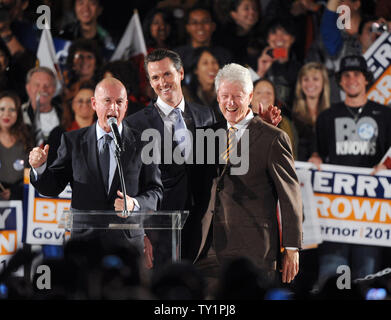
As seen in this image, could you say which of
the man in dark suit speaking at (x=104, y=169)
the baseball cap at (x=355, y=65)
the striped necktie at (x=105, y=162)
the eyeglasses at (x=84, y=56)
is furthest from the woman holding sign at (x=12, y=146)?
the baseball cap at (x=355, y=65)

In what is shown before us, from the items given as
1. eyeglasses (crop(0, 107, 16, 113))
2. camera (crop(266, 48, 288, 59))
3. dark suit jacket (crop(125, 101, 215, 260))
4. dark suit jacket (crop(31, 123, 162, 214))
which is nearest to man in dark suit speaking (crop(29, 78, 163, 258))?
dark suit jacket (crop(31, 123, 162, 214))

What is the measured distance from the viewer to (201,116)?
5.04 m

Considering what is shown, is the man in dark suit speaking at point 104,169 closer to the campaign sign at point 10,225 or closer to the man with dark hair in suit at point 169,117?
the man with dark hair in suit at point 169,117

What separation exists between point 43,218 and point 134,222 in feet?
10.3

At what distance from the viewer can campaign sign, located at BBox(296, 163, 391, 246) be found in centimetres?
683

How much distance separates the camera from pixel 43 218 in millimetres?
6934

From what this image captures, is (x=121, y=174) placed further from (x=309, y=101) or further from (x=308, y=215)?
(x=309, y=101)

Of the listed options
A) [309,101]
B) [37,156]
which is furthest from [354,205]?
[37,156]

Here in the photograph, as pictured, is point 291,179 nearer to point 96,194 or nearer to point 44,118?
point 96,194

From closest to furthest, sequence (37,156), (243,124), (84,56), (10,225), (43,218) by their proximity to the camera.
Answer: (37,156) → (243,124) → (10,225) → (43,218) → (84,56)

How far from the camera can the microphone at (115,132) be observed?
399 centimetres

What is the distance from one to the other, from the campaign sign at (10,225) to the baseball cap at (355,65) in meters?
3.05

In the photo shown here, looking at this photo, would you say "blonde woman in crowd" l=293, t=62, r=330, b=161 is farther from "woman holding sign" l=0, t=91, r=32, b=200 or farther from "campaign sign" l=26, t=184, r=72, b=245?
"woman holding sign" l=0, t=91, r=32, b=200

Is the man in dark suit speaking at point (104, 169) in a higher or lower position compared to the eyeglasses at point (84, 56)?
lower
